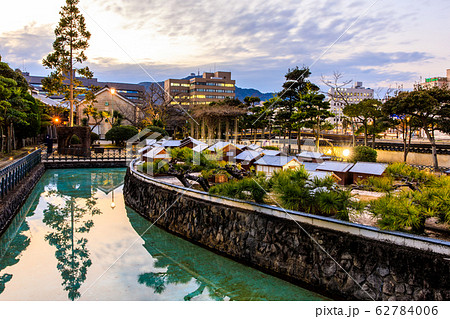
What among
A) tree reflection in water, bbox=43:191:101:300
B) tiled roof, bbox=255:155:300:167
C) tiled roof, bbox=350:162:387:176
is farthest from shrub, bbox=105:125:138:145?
tiled roof, bbox=350:162:387:176

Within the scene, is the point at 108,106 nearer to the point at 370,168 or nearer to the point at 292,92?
the point at 292,92

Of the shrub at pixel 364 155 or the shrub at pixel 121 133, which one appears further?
the shrub at pixel 121 133

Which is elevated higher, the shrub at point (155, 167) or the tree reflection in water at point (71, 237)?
the shrub at point (155, 167)

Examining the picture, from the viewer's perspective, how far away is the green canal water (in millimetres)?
8711

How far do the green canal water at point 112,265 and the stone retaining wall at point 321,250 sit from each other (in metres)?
0.44

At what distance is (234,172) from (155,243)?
406cm

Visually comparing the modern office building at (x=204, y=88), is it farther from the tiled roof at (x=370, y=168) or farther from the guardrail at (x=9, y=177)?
the tiled roof at (x=370, y=168)

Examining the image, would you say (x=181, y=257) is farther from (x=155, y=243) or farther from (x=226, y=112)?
(x=226, y=112)

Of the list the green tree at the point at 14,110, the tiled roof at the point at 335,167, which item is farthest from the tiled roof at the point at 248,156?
the green tree at the point at 14,110

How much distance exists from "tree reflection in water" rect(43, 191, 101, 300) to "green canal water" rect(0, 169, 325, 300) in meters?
0.03

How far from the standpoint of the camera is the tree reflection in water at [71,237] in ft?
31.6

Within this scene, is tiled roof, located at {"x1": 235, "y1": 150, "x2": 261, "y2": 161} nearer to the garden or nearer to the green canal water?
the garden

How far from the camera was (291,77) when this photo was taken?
139 feet

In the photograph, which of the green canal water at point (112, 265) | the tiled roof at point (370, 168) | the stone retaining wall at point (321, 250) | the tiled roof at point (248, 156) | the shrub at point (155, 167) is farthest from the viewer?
the tiled roof at point (248, 156)
